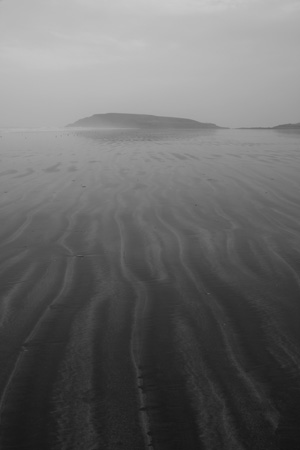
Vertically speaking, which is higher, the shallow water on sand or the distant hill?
the shallow water on sand

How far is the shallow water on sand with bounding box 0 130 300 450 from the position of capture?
159cm

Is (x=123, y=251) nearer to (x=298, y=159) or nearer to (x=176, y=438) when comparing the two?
(x=176, y=438)

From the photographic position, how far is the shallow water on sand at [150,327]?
5.22ft

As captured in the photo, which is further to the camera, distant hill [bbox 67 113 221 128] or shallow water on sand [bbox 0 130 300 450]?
distant hill [bbox 67 113 221 128]

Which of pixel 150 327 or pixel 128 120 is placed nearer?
pixel 150 327

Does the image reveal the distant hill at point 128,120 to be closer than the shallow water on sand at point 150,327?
No

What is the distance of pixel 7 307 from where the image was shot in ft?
8.65

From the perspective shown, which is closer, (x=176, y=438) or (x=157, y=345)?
(x=176, y=438)

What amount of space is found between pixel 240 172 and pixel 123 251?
5332 millimetres

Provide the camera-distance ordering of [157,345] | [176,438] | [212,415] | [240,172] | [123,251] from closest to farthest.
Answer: [176,438]
[212,415]
[157,345]
[123,251]
[240,172]

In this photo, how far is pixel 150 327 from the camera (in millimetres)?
2375

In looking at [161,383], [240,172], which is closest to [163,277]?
[161,383]

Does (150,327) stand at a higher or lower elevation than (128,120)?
higher

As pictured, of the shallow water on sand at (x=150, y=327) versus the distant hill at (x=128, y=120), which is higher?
the shallow water on sand at (x=150, y=327)
